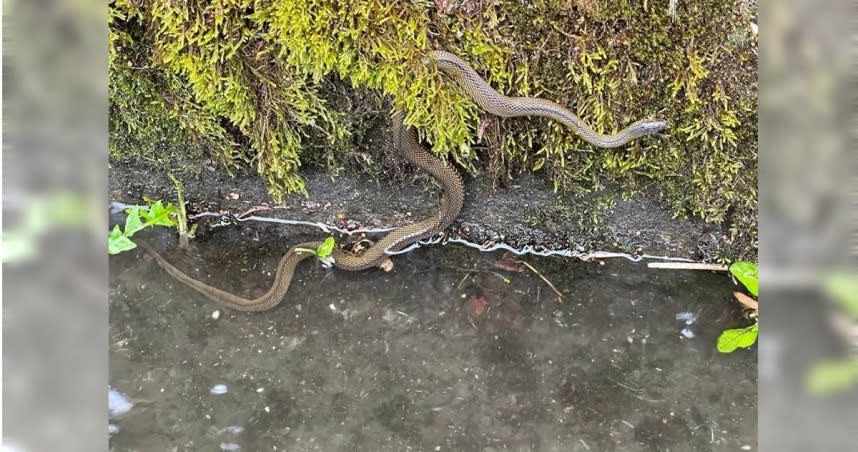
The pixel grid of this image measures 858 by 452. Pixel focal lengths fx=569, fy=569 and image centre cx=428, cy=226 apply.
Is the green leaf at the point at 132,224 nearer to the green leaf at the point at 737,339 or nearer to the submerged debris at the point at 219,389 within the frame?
the submerged debris at the point at 219,389

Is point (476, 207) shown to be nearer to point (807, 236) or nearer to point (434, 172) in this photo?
point (434, 172)

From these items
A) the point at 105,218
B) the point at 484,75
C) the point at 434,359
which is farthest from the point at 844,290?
the point at 434,359

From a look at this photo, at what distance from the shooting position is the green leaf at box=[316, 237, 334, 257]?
268cm

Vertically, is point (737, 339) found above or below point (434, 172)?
below

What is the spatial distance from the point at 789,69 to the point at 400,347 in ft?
6.84

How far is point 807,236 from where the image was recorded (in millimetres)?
549

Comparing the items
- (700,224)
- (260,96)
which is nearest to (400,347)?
(260,96)

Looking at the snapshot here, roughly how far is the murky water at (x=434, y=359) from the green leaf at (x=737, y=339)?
3cm

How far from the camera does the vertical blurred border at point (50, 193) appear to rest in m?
→ 0.57

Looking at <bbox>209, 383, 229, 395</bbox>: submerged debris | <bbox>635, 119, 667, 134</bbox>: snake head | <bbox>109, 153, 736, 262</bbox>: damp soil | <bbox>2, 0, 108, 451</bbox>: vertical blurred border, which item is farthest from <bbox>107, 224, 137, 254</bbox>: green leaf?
<bbox>635, 119, 667, 134</bbox>: snake head

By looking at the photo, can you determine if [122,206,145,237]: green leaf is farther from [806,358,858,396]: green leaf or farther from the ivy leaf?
[806,358,858,396]: green leaf

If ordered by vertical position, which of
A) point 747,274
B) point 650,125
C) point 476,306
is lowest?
point 476,306

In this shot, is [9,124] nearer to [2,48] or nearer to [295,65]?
[2,48]

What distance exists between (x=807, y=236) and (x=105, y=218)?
0.72m
